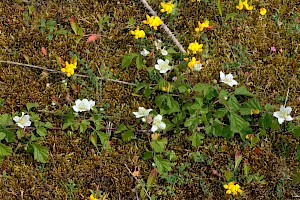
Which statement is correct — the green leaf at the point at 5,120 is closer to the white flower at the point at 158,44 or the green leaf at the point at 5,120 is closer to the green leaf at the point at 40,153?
the green leaf at the point at 40,153

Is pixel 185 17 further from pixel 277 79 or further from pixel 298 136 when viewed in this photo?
pixel 298 136

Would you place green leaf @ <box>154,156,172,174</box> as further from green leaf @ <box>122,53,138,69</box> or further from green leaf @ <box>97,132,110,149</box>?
green leaf @ <box>122,53,138,69</box>

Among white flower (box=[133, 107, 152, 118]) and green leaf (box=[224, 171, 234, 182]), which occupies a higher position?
white flower (box=[133, 107, 152, 118])

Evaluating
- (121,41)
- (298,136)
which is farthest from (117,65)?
(298,136)

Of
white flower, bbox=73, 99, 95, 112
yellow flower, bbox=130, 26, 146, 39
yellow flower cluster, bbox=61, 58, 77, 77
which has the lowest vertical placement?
white flower, bbox=73, 99, 95, 112

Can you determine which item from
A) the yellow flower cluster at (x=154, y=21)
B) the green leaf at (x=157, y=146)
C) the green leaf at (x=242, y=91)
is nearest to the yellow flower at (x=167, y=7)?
the yellow flower cluster at (x=154, y=21)

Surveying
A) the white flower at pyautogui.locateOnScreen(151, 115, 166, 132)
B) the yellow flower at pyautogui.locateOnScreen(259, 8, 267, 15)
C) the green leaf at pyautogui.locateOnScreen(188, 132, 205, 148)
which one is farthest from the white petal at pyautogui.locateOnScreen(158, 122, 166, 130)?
the yellow flower at pyautogui.locateOnScreen(259, 8, 267, 15)
